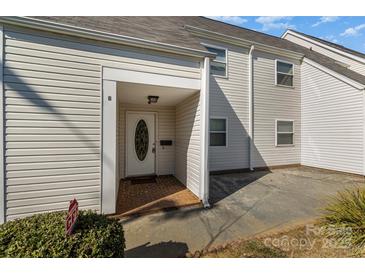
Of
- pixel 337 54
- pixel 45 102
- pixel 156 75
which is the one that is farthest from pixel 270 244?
pixel 337 54

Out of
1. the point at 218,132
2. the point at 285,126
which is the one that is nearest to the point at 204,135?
the point at 218,132

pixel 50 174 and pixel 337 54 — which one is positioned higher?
pixel 337 54

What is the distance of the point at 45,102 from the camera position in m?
3.12

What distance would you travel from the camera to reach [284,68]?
8.56 metres

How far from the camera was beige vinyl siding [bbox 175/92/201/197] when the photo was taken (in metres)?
4.44

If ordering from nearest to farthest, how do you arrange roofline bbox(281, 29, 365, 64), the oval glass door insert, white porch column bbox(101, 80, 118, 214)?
white porch column bbox(101, 80, 118, 214), the oval glass door insert, roofline bbox(281, 29, 365, 64)

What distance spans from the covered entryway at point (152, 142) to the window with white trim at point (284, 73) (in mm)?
5574

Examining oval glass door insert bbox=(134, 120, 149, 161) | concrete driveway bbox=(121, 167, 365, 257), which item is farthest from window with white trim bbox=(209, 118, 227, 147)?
oval glass door insert bbox=(134, 120, 149, 161)

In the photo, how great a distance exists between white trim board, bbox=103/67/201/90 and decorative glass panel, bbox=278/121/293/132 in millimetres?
6069

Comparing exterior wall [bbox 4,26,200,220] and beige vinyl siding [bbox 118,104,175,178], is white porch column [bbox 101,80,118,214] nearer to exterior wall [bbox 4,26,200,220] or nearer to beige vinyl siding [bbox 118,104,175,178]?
exterior wall [bbox 4,26,200,220]

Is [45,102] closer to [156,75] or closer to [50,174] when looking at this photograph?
[50,174]

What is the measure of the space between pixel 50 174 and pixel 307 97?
407 inches

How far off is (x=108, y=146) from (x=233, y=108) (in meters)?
5.64

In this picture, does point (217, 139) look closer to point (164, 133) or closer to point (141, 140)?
point (164, 133)
